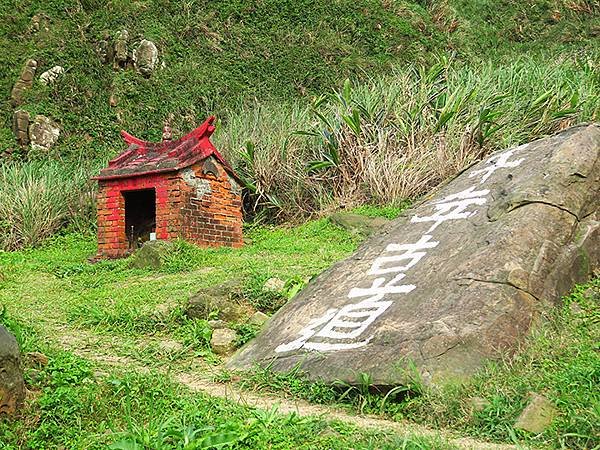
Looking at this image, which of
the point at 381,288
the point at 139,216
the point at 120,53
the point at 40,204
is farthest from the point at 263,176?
the point at 120,53

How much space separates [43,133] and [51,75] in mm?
2174

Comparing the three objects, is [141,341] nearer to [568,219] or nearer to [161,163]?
[568,219]

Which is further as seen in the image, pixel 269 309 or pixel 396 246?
pixel 269 309

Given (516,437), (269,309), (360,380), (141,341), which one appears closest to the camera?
(516,437)

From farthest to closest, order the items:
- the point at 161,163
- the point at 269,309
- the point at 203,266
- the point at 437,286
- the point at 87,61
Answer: the point at 87,61 < the point at 161,163 < the point at 203,266 < the point at 269,309 < the point at 437,286

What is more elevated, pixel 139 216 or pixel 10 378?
pixel 10 378

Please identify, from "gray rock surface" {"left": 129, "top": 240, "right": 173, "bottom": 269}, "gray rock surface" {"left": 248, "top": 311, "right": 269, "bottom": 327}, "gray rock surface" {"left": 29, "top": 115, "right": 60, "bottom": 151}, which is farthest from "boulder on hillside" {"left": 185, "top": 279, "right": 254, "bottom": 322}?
"gray rock surface" {"left": 29, "top": 115, "right": 60, "bottom": 151}

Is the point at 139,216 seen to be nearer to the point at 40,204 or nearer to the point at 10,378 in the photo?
the point at 40,204

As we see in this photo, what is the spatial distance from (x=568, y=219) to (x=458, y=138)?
203 inches

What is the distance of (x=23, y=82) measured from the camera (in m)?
16.8

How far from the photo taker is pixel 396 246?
5074mm

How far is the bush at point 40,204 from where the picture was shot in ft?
36.1

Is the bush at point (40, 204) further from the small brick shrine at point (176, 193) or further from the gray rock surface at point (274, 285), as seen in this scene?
the gray rock surface at point (274, 285)

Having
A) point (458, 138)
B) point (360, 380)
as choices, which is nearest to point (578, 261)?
point (360, 380)
